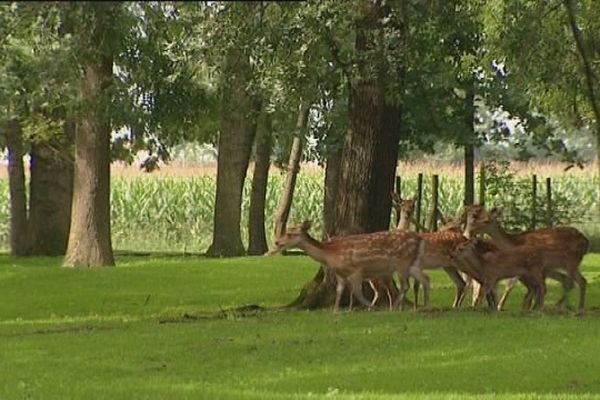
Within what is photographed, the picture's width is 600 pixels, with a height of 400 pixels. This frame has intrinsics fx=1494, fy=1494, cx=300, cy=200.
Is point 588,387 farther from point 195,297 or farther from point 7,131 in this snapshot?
point 7,131

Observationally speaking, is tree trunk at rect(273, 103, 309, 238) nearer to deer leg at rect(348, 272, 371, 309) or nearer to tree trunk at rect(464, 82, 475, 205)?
tree trunk at rect(464, 82, 475, 205)

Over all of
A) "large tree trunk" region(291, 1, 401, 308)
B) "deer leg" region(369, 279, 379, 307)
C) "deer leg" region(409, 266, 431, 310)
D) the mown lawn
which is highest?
"large tree trunk" region(291, 1, 401, 308)

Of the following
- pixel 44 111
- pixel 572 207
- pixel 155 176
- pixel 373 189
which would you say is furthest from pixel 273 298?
pixel 155 176

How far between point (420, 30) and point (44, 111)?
1579 centimetres

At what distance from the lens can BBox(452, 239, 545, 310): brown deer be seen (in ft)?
59.1

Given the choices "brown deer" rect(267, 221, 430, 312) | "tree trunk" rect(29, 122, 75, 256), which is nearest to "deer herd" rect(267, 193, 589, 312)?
"brown deer" rect(267, 221, 430, 312)

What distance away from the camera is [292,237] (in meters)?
18.9

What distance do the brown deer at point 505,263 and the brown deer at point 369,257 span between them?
22.0 inches

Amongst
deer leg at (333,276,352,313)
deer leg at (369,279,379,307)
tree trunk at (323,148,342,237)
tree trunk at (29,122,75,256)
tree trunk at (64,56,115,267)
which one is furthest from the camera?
tree trunk at (29,122,75,256)

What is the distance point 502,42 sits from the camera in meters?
20.1

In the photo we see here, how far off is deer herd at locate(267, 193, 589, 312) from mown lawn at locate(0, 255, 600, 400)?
45cm

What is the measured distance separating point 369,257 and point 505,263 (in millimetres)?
1648

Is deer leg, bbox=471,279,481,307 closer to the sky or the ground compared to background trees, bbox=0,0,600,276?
closer to the ground

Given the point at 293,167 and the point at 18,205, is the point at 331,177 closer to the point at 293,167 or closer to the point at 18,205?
the point at 293,167
